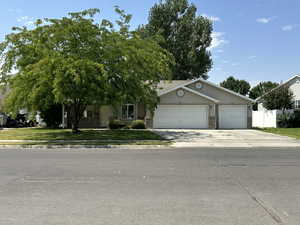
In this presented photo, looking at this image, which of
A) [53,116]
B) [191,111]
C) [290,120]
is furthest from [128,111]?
[290,120]

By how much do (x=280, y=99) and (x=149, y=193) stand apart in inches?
1106

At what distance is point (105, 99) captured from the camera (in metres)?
16.9

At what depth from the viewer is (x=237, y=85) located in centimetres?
7338

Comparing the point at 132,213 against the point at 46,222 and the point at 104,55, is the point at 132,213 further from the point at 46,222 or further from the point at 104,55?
the point at 104,55

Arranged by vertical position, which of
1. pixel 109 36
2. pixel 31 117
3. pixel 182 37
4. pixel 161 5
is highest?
pixel 161 5

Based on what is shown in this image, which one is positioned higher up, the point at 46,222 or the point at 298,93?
the point at 298,93

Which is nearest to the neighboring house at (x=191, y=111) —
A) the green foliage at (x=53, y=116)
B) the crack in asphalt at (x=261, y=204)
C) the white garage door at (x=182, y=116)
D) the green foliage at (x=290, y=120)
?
the white garage door at (x=182, y=116)

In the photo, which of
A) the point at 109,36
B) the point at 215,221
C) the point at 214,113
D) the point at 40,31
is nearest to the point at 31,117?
the point at 40,31

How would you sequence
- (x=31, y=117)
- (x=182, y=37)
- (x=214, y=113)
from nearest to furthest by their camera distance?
1. (x=31, y=117)
2. (x=214, y=113)
3. (x=182, y=37)

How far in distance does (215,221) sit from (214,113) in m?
22.7

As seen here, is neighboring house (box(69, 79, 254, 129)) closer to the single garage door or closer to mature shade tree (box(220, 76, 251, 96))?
the single garage door

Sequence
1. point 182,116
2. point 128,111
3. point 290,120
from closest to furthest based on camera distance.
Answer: point 182,116 → point 128,111 → point 290,120

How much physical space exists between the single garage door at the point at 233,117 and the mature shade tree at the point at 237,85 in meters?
48.3

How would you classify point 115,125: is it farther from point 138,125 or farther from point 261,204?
point 261,204
